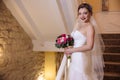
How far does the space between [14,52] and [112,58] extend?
2057mm

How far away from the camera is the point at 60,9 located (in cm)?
418

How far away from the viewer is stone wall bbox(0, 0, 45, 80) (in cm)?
412

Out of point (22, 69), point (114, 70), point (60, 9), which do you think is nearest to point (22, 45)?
point (22, 69)

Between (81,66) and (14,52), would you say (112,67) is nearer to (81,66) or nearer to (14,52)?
Result: (81,66)

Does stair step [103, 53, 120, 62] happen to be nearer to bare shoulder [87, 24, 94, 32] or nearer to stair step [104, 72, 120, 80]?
stair step [104, 72, 120, 80]

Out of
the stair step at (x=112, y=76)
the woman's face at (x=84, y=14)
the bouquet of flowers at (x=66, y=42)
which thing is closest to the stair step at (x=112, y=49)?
the stair step at (x=112, y=76)

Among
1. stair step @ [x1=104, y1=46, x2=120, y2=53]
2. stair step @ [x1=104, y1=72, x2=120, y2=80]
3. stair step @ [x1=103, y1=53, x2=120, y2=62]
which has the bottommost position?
stair step @ [x1=104, y1=72, x2=120, y2=80]

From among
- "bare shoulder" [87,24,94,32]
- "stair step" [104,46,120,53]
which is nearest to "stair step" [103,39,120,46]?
"stair step" [104,46,120,53]

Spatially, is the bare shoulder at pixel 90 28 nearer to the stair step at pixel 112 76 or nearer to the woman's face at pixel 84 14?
the woman's face at pixel 84 14

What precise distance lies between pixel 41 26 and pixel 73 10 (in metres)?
1.01

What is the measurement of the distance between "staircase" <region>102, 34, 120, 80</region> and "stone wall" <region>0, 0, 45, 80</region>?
190 cm

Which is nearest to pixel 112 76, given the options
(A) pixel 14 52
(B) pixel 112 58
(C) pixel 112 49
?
(B) pixel 112 58

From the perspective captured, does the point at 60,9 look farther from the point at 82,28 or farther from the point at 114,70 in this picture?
the point at 82,28

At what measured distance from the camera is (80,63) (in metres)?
2.36
